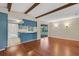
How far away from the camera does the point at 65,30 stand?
1477mm

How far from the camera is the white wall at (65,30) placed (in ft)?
4.55

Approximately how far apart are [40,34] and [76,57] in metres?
0.79

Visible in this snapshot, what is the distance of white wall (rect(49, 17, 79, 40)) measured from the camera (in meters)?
1.39

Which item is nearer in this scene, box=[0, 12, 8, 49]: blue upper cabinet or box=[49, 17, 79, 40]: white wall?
box=[0, 12, 8, 49]: blue upper cabinet

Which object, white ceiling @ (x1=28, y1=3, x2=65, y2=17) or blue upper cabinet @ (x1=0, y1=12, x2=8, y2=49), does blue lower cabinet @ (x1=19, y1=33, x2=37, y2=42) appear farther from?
white ceiling @ (x1=28, y1=3, x2=65, y2=17)

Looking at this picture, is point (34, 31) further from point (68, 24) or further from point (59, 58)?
point (59, 58)

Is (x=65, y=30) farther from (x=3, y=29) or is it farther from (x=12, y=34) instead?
(x=3, y=29)

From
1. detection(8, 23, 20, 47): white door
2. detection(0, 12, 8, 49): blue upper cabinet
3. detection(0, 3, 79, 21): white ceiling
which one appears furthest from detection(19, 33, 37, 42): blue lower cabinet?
detection(0, 3, 79, 21): white ceiling

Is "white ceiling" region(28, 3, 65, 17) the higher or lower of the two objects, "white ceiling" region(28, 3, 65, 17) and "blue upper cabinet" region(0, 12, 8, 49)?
the higher

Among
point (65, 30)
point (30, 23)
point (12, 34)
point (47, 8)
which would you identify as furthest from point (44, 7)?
point (12, 34)

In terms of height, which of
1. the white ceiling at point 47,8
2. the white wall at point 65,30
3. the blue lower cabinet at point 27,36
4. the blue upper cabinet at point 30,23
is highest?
the white ceiling at point 47,8

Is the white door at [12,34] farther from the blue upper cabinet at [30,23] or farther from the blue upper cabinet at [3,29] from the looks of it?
the blue upper cabinet at [30,23]


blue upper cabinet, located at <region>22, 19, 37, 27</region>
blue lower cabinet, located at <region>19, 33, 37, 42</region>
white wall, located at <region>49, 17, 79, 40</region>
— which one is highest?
blue upper cabinet, located at <region>22, 19, 37, 27</region>

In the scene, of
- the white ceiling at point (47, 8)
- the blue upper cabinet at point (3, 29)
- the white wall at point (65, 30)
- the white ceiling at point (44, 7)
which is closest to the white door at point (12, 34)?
the blue upper cabinet at point (3, 29)
